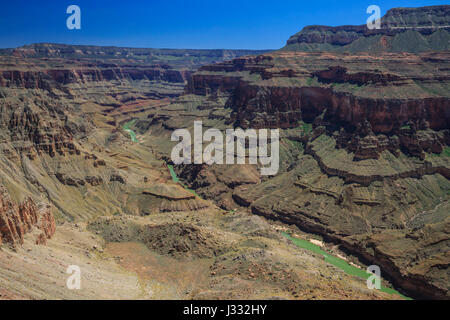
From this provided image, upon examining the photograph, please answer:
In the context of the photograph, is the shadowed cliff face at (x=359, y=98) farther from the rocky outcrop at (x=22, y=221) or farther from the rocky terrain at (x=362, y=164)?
the rocky outcrop at (x=22, y=221)

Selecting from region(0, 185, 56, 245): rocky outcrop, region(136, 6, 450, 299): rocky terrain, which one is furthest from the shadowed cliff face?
region(0, 185, 56, 245): rocky outcrop

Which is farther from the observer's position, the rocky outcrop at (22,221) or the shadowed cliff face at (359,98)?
the shadowed cliff face at (359,98)

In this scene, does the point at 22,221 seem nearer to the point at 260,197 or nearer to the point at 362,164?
the point at 260,197

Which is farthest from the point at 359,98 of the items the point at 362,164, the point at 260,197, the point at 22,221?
the point at 22,221

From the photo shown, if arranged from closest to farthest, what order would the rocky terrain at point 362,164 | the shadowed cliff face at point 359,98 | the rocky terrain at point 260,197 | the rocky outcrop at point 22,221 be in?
the rocky outcrop at point 22,221 → the rocky terrain at point 260,197 → the rocky terrain at point 362,164 → the shadowed cliff face at point 359,98

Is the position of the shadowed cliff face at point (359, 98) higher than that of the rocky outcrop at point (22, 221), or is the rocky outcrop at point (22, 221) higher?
the shadowed cliff face at point (359, 98)

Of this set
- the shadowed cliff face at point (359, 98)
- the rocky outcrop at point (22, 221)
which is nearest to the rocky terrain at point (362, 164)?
the shadowed cliff face at point (359, 98)
